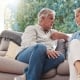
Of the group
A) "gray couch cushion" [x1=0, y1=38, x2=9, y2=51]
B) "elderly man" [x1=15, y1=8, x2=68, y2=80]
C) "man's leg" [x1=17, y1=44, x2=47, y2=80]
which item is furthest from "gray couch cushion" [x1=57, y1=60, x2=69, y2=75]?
"gray couch cushion" [x1=0, y1=38, x2=9, y2=51]

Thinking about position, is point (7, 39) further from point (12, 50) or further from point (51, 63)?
point (51, 63)

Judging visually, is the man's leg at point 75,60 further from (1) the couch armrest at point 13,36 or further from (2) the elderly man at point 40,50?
(1) the couch armrest at point 13,36

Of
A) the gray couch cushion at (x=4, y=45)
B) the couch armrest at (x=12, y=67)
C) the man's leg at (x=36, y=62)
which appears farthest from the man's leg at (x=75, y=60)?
the gray couch cushion at (x=4, y=45)

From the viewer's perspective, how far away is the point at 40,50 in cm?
227

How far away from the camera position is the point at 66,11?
4180 millimetres

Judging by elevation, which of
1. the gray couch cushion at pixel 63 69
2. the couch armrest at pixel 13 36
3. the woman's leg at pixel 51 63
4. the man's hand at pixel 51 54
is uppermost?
the couch armrest at pixel 13 36

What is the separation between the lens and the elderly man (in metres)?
2.23

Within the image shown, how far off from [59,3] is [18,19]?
0.82 m

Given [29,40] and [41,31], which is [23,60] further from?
[41,31]

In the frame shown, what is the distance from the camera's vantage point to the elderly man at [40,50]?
7.32ft

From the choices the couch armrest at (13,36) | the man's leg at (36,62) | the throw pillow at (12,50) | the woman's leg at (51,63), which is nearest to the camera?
the man's leg at (36,62)

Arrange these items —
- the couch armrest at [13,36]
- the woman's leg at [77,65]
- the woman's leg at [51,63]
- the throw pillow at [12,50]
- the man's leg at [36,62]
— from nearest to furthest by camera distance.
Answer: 1. the woman's leg at [77,65]
2. the man's leg at [36,62]
3. the woman's leg at [51,63]
4. the throw pillow at [12,50]
5. the couch armrest at [13,36]

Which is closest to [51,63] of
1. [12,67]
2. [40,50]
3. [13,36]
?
[40,50]

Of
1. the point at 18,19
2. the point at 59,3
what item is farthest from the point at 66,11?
the point at 18,19
